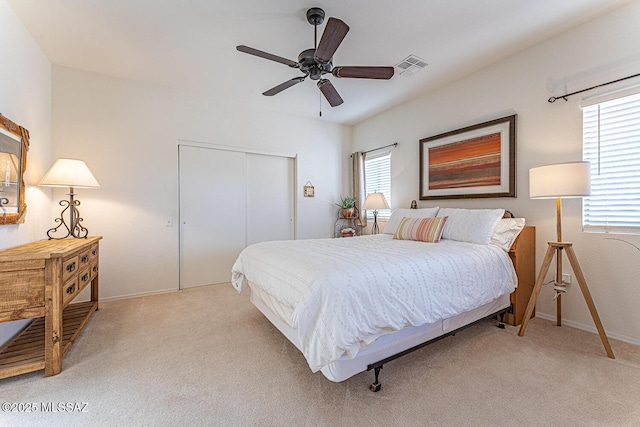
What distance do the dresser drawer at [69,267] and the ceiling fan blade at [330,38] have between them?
238cm

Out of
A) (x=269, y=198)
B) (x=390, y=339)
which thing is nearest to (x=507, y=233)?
(x=390, y=339)

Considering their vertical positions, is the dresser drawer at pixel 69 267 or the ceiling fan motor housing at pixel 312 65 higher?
the ceiling fan motor housing at pixel 312 65

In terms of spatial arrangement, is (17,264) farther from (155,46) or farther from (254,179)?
(254,179)

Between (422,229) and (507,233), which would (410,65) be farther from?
(507,233)

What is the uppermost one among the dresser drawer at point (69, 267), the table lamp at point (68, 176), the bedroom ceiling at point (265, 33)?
the bedroom ceiling at point (265, 33)

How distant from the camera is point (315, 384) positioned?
67.3 inches

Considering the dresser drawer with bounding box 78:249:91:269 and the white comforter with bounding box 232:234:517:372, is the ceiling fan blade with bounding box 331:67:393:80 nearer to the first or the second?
the white comforter with bounding box 232:234:517:372

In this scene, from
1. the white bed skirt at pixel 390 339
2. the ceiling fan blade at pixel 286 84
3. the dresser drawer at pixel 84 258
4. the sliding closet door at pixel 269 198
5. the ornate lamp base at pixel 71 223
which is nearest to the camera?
the white bed skirt at pixel 390 339

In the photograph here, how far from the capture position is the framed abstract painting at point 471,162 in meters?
2.99

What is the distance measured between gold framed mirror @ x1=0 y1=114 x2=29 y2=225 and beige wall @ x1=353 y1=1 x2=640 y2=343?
4.39 meters

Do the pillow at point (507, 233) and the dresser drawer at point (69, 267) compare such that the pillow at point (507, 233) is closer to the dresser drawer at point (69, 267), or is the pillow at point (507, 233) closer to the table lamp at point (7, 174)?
the dresser drawer at point (69, 267)

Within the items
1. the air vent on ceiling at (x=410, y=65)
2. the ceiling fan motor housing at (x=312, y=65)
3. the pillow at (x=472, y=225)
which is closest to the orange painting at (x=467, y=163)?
the pillow at (x=472, y=225)

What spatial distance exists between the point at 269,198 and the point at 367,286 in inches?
128

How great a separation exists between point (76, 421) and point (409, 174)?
418 centimetres
